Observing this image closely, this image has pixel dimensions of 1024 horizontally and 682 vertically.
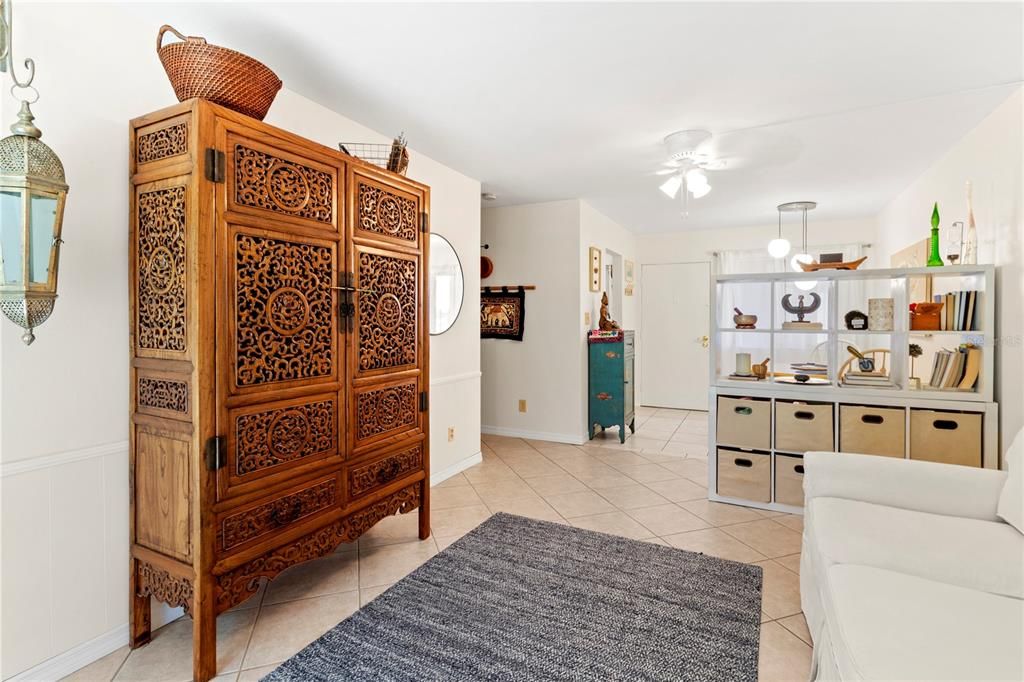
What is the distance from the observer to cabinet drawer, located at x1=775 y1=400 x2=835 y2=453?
3076 millimetres

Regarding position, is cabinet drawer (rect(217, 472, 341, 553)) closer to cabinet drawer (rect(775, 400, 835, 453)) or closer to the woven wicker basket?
the woven wicker basket

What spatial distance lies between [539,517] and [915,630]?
6.87 ft

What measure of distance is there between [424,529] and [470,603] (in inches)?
27.6

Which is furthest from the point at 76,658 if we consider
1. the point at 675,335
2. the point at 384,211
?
the point at 675,335

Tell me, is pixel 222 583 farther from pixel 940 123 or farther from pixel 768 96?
pixel 940 123

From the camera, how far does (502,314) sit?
5227 millimetres

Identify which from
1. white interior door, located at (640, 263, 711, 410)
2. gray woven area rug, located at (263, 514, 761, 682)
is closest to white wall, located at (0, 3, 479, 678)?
gray woven area rug, located at (263, 514, 761, 682)

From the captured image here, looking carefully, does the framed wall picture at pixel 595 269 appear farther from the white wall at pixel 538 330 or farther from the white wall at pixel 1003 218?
the white wall at pixel 1003 218

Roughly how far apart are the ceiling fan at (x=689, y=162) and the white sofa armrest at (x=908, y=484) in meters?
2.04

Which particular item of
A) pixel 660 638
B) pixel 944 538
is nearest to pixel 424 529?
pixel 660 638

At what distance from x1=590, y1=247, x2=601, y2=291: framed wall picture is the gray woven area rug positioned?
9.96ft

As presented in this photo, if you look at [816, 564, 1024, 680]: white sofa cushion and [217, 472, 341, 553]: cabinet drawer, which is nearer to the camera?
[816, 564, 1024, 680]: white sofa cushion

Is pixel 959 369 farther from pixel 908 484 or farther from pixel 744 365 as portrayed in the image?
pixel 908 484

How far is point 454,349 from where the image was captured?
400 centimetres
